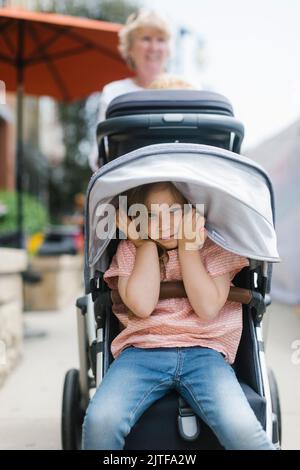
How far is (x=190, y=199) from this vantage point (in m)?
2.19

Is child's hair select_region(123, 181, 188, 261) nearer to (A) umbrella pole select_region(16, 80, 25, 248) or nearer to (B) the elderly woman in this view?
(B) the elderly woman

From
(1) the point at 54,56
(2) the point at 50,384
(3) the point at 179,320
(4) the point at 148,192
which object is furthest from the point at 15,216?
(3) the point at 179,320

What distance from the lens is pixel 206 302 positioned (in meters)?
2.08

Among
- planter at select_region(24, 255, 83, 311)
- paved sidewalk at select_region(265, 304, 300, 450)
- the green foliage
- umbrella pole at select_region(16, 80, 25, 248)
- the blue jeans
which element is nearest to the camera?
the blue jeans

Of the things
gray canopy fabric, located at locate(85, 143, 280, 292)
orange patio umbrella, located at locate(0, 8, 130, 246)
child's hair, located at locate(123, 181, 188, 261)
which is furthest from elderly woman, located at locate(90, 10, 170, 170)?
orange patio umbrella, located at locate(0, 8, 130, 246)

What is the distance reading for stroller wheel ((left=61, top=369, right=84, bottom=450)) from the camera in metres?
2.71

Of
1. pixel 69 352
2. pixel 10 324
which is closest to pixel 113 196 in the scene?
pixel 10 324

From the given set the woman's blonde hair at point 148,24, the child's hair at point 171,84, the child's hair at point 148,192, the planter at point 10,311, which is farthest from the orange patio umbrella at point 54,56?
the child's hair at point 148,192

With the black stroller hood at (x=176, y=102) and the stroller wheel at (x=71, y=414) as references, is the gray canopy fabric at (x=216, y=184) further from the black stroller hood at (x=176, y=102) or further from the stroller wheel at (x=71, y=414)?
the stroller wheel at (x=71, y=414)

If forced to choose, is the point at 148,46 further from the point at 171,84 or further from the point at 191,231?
the point at 191,231

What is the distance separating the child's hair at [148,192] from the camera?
2215 millimetres

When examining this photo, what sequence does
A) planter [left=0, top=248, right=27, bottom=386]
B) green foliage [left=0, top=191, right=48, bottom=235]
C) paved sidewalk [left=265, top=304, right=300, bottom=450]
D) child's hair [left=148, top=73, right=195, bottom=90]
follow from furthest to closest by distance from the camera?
green foliage [left=0, top=191, right=48, bottom=235] → planter [left=0, top=248, right=27, bottom=386] → paved sidewalk [left=265, top=304, right=300, bottom=450] → child's hair [left=148, top=73, right=195, bottom=90]

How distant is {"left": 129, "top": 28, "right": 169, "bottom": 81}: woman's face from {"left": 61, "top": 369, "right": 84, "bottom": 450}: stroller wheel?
1.70m

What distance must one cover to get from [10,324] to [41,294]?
264 cm
